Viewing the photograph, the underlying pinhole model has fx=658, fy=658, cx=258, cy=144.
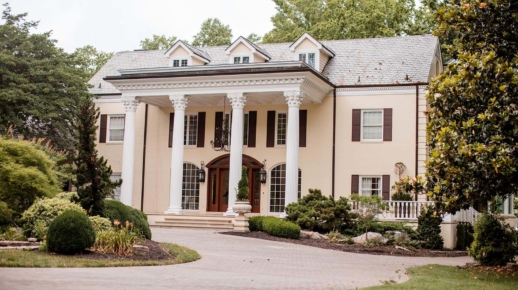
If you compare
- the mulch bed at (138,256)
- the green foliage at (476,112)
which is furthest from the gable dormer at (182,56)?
the green foliage at (476,112)

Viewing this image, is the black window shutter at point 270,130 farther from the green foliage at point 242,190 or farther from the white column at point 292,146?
the green foliage at point 242,190

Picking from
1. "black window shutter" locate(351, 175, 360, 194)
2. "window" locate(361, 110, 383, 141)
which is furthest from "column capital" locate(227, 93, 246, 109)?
"black window shutter" locate(351, 175, 360, 194)

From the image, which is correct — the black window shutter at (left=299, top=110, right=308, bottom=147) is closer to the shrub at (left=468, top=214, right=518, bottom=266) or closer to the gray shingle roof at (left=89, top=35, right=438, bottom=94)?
the gray shingle roof at (left=89, top=35, right=438, bottom=94)

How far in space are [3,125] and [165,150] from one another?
7938 mm

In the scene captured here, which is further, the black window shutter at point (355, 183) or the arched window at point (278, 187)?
the arched window at point (278, 187)

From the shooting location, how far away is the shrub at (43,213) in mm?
17188

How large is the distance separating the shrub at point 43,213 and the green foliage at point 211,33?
3955 centimetres

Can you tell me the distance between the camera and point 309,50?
32406 mm

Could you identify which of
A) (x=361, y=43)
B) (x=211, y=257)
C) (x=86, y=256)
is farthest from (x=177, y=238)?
(x=361, y=43)

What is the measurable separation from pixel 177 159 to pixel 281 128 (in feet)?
17.8

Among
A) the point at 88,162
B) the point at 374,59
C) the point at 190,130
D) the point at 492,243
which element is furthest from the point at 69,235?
the point at 374,59

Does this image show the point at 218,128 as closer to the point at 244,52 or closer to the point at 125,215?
the point at 244,52

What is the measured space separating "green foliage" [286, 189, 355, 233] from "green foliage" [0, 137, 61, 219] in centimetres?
913

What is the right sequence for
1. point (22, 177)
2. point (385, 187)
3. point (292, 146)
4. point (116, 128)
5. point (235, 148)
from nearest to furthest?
point (22, 177) < point (292, 146) < point (235, 148) < point (385, 187) < point (116, 128)
